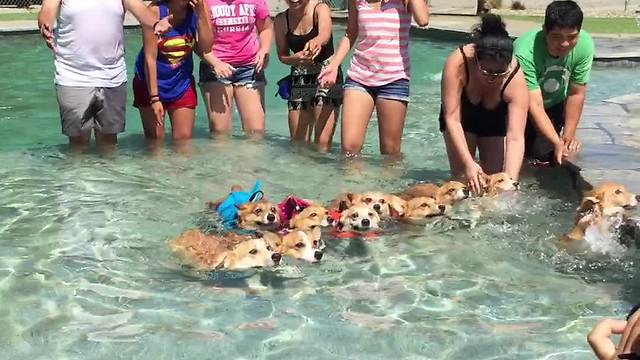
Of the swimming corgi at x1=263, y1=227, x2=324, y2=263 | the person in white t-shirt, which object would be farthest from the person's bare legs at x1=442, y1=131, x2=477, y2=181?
the person in white t-shirt

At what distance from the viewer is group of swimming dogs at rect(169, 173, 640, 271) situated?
5.03 meters

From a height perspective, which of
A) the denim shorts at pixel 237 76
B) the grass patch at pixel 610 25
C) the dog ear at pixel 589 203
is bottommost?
the grass patch at pixel 610 25

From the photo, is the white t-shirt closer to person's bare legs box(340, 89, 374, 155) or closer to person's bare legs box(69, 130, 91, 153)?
person's bare legs box(69, 130, 91, 153)

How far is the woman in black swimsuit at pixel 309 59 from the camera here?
24.2 feet

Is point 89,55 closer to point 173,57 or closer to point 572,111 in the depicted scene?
point 173,57

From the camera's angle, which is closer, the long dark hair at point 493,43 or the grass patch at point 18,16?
the long dark hair at point 493,43

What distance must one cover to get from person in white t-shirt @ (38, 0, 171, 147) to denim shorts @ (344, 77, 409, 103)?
5.88 feet

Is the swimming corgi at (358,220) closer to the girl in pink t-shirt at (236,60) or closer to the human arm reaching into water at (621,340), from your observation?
the girl in pink t-shirt at (236,60)

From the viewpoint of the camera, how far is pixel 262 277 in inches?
194

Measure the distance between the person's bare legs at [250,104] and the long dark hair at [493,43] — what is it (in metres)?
2.58

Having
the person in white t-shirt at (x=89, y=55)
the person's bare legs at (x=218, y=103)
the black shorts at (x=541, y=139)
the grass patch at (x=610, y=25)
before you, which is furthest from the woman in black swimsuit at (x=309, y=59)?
the grass patch at (x=610, y=25)

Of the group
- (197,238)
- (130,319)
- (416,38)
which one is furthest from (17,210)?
(416,38)

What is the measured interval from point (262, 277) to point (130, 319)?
0.87 meters

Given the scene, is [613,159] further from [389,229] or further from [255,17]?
[255,17]
